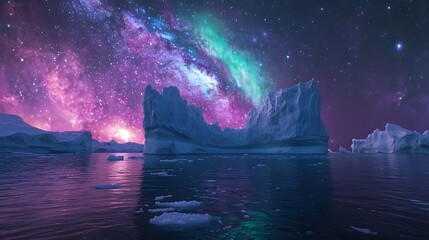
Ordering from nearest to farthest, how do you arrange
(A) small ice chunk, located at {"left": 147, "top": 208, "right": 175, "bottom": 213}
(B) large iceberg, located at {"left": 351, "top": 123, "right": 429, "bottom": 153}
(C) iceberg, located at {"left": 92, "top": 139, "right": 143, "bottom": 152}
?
(A) small ice chunk, located at {"left": 147, "top": 208, "right": 175, "bottom": 213} < (B) large iceberg, located at {"left": 351, "top": 123, "right": 429, "bottom": 153} < (C) iceberg, located at {"left": 92, "top": 139, "right": 143, "bottom": 152}

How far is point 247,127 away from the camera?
162ft

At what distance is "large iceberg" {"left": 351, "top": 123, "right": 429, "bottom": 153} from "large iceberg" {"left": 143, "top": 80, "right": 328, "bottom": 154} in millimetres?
18434

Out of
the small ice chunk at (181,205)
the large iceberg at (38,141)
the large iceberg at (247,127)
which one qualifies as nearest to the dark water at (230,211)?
the small ice chunk at (181,205)

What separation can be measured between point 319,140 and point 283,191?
3862cm

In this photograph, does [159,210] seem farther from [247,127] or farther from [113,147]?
[113,147]

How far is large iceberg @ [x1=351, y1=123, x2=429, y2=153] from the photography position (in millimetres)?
53406

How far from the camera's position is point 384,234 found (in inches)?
216

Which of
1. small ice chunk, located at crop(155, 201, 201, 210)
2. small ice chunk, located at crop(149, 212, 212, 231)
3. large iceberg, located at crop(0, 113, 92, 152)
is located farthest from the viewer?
large iceberg, located at crop(0, 113, 92, 152)

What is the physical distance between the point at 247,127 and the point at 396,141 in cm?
3008

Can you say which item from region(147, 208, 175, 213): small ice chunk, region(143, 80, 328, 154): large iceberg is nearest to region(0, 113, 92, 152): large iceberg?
region(143, 80, 328, 154): large iceberg

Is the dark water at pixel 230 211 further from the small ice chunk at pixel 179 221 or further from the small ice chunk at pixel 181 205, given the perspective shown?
the small ice chunk at pixel 181 205

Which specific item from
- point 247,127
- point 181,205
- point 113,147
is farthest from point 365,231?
point 113,147

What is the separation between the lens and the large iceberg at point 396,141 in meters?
53.4

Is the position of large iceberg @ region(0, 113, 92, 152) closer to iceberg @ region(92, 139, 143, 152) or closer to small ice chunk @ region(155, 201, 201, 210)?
iceberg @ region(92, 139, 143, 152)
